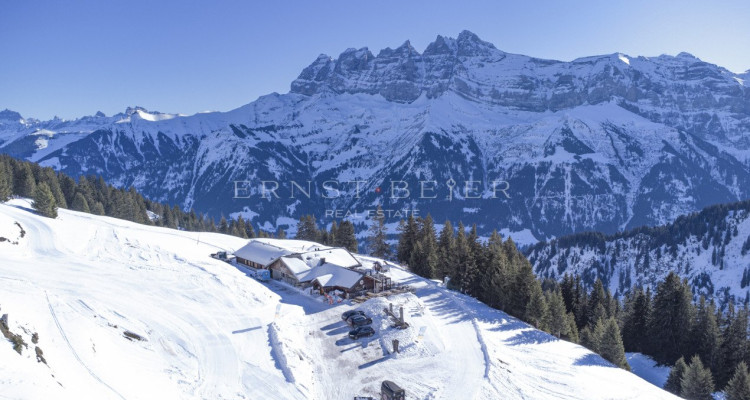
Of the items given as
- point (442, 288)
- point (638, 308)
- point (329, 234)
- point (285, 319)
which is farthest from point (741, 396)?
point (329, 234)

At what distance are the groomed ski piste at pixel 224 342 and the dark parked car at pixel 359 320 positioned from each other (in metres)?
0.75

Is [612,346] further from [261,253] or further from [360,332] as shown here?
[261,253]

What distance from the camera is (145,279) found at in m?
47.8

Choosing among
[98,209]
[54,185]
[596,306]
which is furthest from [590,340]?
[54,185]

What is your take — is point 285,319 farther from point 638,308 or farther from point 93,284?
point 638,308

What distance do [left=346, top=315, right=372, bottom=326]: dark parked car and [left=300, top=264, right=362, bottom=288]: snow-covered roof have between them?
11.6m

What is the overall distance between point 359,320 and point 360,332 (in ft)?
8.28

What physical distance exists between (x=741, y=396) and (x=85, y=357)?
58.4m

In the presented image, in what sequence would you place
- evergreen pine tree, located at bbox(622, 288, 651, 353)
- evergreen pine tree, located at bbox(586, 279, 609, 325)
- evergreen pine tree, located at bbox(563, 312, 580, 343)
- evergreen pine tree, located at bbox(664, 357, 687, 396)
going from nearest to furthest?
1. evergreen pine tree, located at bbox(664, 357, 687, 396)
2. evergreen pine tree, located at bbox(563, 312, 580, 343)
3. evergreen pine tree, located at bbox(622, 288, 651, 353)
4. evergreen pine tree, located at bbox(586, 279, 609, 325)

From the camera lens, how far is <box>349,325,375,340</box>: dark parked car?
43062 millimetres

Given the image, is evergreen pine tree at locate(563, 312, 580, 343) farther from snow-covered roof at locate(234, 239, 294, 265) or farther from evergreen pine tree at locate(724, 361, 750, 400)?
snow-covered roof at locate(234, 239, 294, 265)

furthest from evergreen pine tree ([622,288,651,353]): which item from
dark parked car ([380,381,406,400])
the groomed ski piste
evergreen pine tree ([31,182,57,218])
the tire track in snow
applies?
evergreen pine tree ([31,182,57,218])

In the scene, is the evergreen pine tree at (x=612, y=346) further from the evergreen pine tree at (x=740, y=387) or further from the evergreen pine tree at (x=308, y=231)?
the evergreen pine tree at (x=308, y=231)

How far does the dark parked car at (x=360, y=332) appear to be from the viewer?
43.1 m
